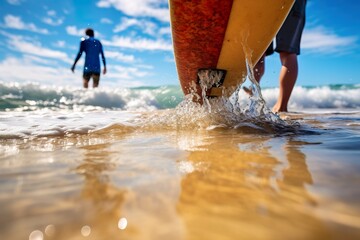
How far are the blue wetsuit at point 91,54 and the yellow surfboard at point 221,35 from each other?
19.5 feet

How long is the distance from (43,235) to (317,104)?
611 inches

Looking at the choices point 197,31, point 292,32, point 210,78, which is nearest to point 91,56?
point 292,32

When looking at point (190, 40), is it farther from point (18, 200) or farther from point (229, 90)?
point (18, 200)

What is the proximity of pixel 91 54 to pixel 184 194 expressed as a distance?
8.11m

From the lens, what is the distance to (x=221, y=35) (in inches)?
87.4

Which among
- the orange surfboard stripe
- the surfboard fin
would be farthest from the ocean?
the surfboard fin

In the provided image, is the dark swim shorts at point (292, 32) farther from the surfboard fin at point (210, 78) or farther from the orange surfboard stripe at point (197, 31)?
the orange surfboard stripe at point (197, 31)

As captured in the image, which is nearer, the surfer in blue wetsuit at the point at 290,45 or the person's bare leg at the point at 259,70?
the surfer in blue wetsuit at the point at 290,45

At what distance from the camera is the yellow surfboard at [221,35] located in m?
2.00

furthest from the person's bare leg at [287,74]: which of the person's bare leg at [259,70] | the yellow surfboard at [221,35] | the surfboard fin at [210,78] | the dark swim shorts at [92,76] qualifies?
the dark swim shorts at [92,76]

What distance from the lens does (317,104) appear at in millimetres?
14195

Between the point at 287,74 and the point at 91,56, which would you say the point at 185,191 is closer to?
the point at 287,74

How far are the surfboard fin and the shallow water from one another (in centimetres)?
151

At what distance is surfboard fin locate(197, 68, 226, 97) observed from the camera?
264 centimetres
